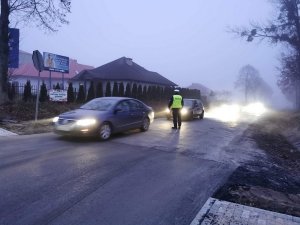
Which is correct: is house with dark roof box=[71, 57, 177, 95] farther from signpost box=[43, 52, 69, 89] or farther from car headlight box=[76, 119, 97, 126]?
car headlight box=[76, 119, 97, 126]

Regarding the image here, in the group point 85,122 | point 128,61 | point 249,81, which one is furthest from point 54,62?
point 249,81

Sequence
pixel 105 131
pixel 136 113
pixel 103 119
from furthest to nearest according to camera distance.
Answer: pixel 136 113
pixel 105 131
pixel 103 119

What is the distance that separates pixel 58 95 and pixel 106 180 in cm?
1632

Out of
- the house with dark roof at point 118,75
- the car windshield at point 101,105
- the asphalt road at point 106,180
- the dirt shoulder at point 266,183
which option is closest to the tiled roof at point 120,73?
the house with dark roof at point 118,75

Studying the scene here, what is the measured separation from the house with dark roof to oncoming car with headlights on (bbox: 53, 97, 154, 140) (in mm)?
30852

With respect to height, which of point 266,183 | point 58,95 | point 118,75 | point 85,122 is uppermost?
point 118,75

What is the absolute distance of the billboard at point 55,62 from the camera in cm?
2766

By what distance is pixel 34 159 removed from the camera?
8.66m

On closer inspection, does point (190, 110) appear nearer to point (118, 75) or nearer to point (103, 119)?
point (103, 119)

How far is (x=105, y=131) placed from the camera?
12.3 meters

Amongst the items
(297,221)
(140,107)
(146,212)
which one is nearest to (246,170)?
(297,221)

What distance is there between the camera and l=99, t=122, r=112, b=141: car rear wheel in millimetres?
12071

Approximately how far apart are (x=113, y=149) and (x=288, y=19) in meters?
28.2

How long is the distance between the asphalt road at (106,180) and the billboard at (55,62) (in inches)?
655
